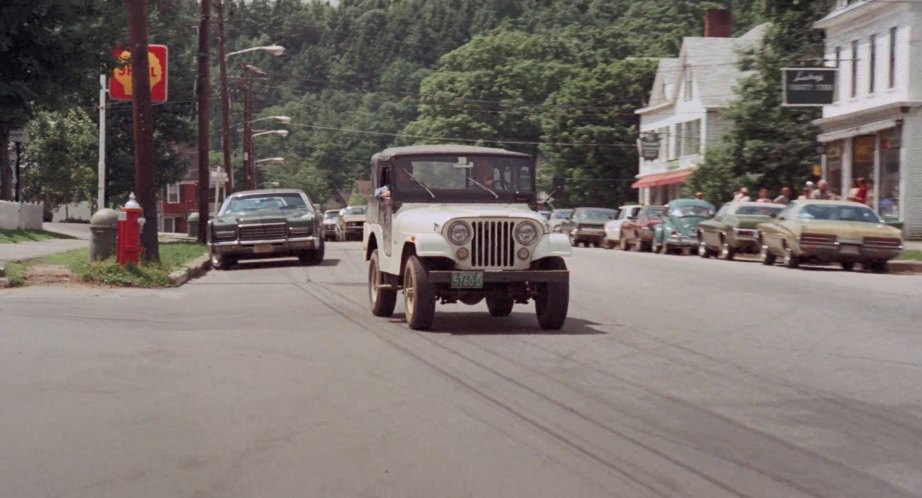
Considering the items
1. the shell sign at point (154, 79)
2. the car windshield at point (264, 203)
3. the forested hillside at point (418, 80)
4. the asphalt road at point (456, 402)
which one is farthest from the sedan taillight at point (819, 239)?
the shell sign at point (154, 79)

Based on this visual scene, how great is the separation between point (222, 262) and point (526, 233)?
53.2ft

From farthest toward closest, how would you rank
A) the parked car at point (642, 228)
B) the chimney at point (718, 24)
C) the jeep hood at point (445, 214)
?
the chimney at point (718, 24), the parked car at point (642, 228), the jeep hood at point (445, 214)

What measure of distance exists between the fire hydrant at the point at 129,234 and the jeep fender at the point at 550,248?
9604mm

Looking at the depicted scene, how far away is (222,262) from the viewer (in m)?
29.8

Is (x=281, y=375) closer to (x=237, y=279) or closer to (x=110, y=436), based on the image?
(x=110, y=436)

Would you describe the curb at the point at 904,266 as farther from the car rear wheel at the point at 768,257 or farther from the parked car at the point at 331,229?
the parked car at the point at 331,229

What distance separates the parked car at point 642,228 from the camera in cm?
4403

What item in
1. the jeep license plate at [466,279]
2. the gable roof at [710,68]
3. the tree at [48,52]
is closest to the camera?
the jeep license plate at [466,279]

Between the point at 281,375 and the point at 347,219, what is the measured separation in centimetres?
4477

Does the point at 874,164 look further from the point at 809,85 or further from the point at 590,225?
the point at 590,225

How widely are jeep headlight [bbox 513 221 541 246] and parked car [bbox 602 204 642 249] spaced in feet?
107

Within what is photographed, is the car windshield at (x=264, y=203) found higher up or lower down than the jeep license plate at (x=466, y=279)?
higher up

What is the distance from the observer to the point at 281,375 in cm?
1120

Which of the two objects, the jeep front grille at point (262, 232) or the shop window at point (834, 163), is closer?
the jeep front grille at point (262, 232)
